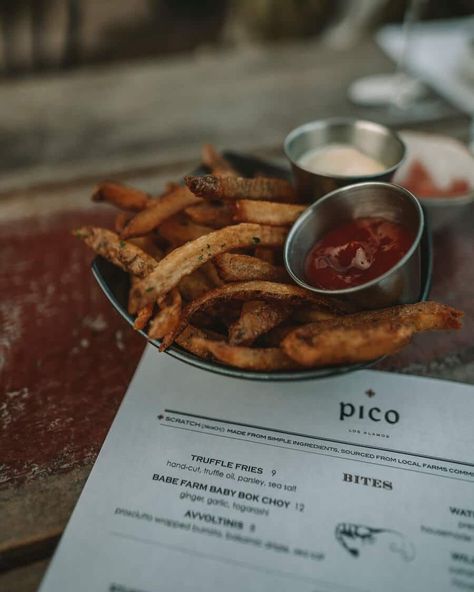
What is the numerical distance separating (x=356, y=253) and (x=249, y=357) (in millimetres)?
397

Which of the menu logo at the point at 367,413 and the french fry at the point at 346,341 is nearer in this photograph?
the french fry at the point at 346,341

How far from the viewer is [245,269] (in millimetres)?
1142

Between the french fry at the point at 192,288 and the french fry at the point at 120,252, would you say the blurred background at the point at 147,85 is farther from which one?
the french fry at the point at 192,288

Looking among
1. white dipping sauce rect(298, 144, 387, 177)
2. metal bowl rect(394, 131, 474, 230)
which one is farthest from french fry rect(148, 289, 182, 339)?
metal bowl rect(394, 131, 474, 230)

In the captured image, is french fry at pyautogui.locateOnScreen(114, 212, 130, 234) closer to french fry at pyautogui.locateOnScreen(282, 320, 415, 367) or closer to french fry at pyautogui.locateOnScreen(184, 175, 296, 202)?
french fry at pyautogui.locateOnScreen(184, 175, 296, 202)

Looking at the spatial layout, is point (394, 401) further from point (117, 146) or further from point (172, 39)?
point (172, 39)

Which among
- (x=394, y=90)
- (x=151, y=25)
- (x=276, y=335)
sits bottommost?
(x=276, y=335)

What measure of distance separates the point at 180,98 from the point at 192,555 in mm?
2088

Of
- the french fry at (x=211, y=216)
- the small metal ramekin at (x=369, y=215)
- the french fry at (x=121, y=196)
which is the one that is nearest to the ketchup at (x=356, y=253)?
the small metal ramekin at (x=369, y=215)

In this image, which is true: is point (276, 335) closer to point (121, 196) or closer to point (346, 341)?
point (346, 341)

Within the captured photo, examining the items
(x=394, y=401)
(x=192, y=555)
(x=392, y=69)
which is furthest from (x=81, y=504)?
(x=392, y=69)

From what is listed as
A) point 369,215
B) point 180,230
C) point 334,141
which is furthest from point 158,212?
point 334,141

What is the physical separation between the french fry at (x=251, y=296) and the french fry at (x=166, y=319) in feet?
0.10

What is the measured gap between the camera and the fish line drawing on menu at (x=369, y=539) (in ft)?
3.05
